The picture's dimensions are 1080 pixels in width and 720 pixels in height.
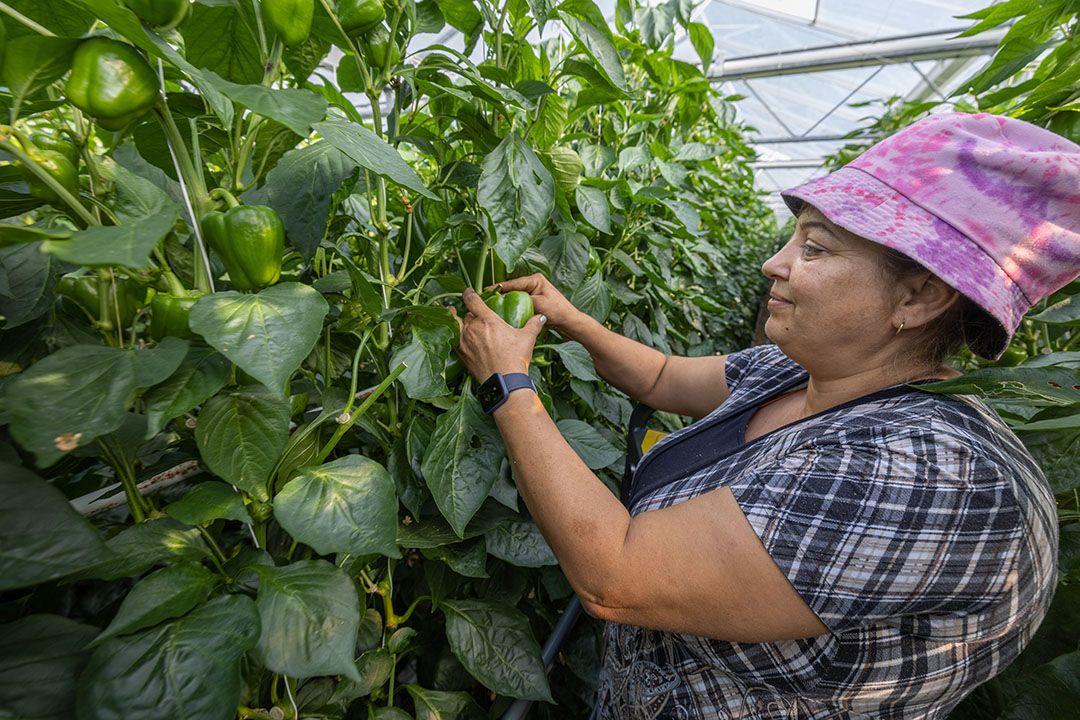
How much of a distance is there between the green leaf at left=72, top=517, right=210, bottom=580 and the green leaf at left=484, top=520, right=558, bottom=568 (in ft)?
1.31

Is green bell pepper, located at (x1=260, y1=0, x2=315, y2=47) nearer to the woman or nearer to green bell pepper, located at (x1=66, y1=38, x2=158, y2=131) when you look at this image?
green bell pepper, located at (x1=66, y1=38, x2=158, y2=131)

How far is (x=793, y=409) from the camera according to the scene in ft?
3.25

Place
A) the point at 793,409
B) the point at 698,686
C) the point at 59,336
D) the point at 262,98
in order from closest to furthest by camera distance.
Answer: the point at 262,98, the point at 59,336, the point at 698,686, the point at 793,409

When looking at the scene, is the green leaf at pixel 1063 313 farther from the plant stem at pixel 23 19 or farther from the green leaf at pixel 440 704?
the plant stem at pixel 23 19

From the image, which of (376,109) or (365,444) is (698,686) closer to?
(365,444)

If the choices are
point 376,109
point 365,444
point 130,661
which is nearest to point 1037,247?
point 376,109

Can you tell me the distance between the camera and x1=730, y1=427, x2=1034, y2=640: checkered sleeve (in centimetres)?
64

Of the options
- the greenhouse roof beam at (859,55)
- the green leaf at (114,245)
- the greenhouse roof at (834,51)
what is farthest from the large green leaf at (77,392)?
the greenhouse roof beam at (859,55)

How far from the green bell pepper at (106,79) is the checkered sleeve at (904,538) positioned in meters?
0.71

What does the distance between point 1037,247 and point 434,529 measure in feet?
2.66

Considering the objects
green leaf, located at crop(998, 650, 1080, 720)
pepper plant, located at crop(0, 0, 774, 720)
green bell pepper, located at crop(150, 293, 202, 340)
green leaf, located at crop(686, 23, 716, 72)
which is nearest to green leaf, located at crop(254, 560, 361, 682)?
pepper plant, located at crop(0, 0, 774, 720)

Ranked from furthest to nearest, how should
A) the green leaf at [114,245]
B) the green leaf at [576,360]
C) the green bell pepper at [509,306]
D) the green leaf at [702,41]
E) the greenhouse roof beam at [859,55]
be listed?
the greenhouse roof beam at [859,55]
the green leaf at [702,41]
the green leaf at [576,360]
the green bell pepper at [509,306]
the green leaf at [114,245]

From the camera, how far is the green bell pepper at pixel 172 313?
486 mm

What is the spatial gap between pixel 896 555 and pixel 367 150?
665 mm
